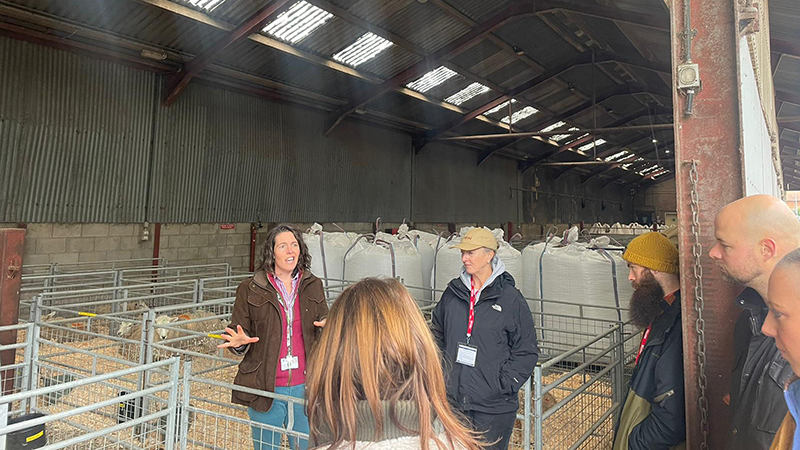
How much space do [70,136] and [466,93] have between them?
30.3ft

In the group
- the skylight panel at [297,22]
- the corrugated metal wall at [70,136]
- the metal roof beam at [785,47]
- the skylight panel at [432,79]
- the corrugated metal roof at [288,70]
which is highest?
the skylight panel at [432,79]

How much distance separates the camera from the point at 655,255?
2221mm

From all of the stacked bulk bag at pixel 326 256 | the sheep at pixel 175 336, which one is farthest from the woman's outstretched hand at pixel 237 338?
the stacked bulk bag at pixel 326 256

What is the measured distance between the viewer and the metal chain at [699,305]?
6.02ft

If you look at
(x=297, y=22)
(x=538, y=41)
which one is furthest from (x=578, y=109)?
(x=297, y=22)

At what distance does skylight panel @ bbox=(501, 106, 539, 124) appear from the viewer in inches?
595

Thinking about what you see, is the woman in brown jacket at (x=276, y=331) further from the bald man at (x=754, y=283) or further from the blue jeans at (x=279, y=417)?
the bald man at (x=754, y=283)

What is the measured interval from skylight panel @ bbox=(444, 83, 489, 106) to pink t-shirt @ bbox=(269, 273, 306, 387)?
1096 cm

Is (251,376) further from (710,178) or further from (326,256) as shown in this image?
(326,256)

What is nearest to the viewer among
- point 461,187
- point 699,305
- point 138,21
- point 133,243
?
point 699,305

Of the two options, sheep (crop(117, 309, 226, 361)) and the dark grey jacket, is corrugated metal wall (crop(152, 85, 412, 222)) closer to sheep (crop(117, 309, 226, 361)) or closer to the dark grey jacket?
sheep (crop(117, 309, 226, 361))

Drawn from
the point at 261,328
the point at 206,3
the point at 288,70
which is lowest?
the point at 261,328

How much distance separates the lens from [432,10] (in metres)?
8.85

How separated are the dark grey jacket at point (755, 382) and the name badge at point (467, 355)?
1.06 metres
